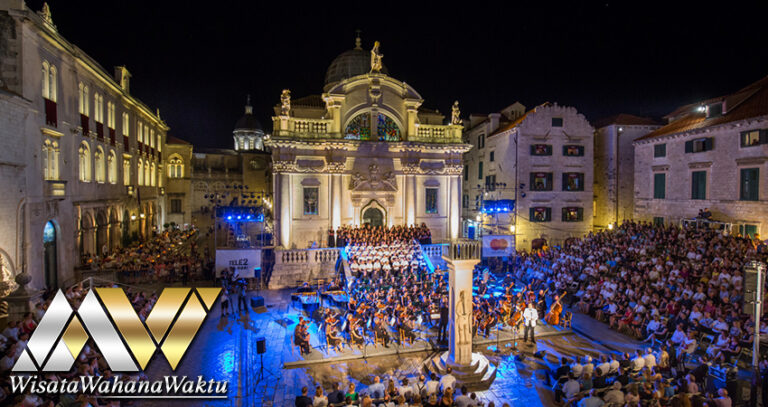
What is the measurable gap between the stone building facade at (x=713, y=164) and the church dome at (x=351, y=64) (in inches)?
948

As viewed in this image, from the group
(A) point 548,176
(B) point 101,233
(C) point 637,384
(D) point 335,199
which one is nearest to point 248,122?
(B) point 101,233

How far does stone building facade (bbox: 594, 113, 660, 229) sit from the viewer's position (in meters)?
33.8

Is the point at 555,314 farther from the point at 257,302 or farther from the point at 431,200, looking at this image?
the point at 431,200

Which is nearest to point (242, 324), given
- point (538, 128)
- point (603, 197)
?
point (538, 128)

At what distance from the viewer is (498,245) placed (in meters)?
26.8

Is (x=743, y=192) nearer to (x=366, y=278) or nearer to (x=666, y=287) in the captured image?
(x=666, y=287)

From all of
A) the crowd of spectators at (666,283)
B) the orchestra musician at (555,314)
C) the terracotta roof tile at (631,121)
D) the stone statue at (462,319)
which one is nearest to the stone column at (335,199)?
the crowd of spectators at (666,283)

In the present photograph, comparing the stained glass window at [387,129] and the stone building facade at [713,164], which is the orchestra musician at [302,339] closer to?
the stained glass window at [387,129]

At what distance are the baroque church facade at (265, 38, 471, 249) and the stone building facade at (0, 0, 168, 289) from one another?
11456 millimetres

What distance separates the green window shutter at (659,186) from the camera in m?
29.0

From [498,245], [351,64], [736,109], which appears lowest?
[498,245]

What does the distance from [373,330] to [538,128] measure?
2521 centimetres

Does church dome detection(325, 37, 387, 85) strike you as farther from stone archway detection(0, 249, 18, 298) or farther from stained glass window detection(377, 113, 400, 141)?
stone archway detection(0, 249, 18, 298)

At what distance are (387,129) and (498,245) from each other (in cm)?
1197
